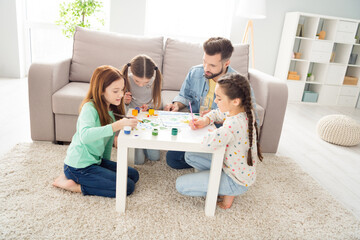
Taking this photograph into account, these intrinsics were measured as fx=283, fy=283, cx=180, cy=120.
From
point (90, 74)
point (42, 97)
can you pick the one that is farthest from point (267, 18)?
point (42, 97)

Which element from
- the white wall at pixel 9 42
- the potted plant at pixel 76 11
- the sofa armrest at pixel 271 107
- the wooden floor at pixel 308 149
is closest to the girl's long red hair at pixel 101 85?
the wooden floor at pixel 308 149

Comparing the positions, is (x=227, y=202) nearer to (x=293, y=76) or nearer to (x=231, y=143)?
(x=231, y=143)

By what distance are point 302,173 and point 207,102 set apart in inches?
32.8

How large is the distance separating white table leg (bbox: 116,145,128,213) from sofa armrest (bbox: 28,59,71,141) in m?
0.95

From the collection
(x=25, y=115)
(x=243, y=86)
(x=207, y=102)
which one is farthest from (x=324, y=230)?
(x=25, y=115)

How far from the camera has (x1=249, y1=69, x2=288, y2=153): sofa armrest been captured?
6.88 feet

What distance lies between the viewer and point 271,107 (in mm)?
2100

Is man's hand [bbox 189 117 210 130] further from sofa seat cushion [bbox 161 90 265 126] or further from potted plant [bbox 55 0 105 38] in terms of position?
potted plant [bbox 55 0 105 38]

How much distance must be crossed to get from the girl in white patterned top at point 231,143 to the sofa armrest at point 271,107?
2.29 feet

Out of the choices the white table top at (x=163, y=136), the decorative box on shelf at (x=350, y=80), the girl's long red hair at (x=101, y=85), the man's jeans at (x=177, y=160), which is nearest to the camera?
the white table top at (x=163, y=136)

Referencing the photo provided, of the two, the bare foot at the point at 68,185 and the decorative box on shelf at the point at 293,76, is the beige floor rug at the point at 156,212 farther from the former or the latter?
the decorative box on shelf at the point at 293,76

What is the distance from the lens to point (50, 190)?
149 centimetres

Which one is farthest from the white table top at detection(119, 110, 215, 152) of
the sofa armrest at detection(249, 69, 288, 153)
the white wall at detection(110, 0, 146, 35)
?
the white wall at detection(110, 0, 146, 35)

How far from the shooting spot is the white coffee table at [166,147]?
1.25 metres
